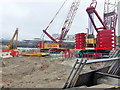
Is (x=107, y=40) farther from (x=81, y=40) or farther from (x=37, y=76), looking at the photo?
(x=37, y=76)

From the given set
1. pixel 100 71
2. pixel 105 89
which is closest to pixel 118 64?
pixel 100 71

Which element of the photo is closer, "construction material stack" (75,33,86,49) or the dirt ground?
the dirt ground

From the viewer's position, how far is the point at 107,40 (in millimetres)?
12430

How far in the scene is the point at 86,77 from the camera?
3.09 metres

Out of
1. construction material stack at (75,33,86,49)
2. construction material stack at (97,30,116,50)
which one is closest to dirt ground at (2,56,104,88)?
construction material stack at (97,30,116,50)

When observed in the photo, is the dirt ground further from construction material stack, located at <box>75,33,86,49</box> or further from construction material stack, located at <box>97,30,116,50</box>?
construction material stack, located at <box>75,33,86,49</box>

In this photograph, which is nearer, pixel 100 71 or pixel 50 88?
pixel 100 71

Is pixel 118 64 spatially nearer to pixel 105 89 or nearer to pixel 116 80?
pixel 116 80

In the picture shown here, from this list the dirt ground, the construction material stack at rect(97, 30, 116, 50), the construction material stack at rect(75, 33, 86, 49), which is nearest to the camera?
the dirt ground

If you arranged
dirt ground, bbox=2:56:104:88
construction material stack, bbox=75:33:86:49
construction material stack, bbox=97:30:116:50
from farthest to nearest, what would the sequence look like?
construction material stack, bbox=75:33:86:49 → construction material stack, bbox=97:30:116:50 → dirt ground, bbox=2:56:104:88

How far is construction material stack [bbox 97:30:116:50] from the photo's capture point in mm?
12086

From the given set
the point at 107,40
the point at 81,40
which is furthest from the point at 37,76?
the point at 81,40

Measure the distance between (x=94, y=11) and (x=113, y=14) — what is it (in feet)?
39.9

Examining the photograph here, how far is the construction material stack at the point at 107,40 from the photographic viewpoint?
12086 mm
